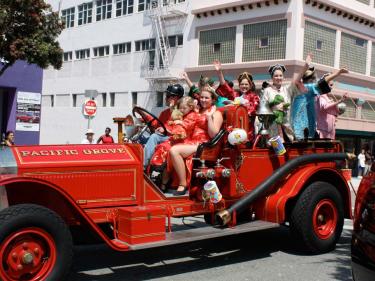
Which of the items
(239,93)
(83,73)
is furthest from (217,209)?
(83,73)

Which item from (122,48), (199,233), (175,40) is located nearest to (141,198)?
(199,233)

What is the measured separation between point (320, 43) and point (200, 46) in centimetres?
719

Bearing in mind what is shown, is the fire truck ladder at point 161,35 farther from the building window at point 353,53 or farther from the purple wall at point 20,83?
the purple wall at point 20,83

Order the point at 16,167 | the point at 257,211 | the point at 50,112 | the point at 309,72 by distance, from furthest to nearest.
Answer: the point at 50,112 → the point at 309,72 → the point at 257,211 → the point at 16,167

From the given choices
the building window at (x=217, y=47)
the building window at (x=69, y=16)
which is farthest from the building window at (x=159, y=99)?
the building window at (x=69, y=16)

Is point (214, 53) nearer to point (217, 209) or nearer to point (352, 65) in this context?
point (352, 65)

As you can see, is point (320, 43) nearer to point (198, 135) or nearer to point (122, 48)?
point (122, 48)

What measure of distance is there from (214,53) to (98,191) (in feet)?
83.5

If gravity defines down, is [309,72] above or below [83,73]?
below

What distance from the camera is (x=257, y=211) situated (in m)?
6.22

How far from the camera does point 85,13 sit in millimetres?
40094

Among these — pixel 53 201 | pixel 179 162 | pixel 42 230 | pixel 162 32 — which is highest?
pixel 162 32

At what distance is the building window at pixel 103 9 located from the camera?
37.7 metres

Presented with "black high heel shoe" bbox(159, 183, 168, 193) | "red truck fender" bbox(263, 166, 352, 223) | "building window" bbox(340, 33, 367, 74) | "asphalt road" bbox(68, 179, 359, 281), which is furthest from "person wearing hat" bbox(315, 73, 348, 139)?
"building window" bbox(340, 33, 367, 74)
